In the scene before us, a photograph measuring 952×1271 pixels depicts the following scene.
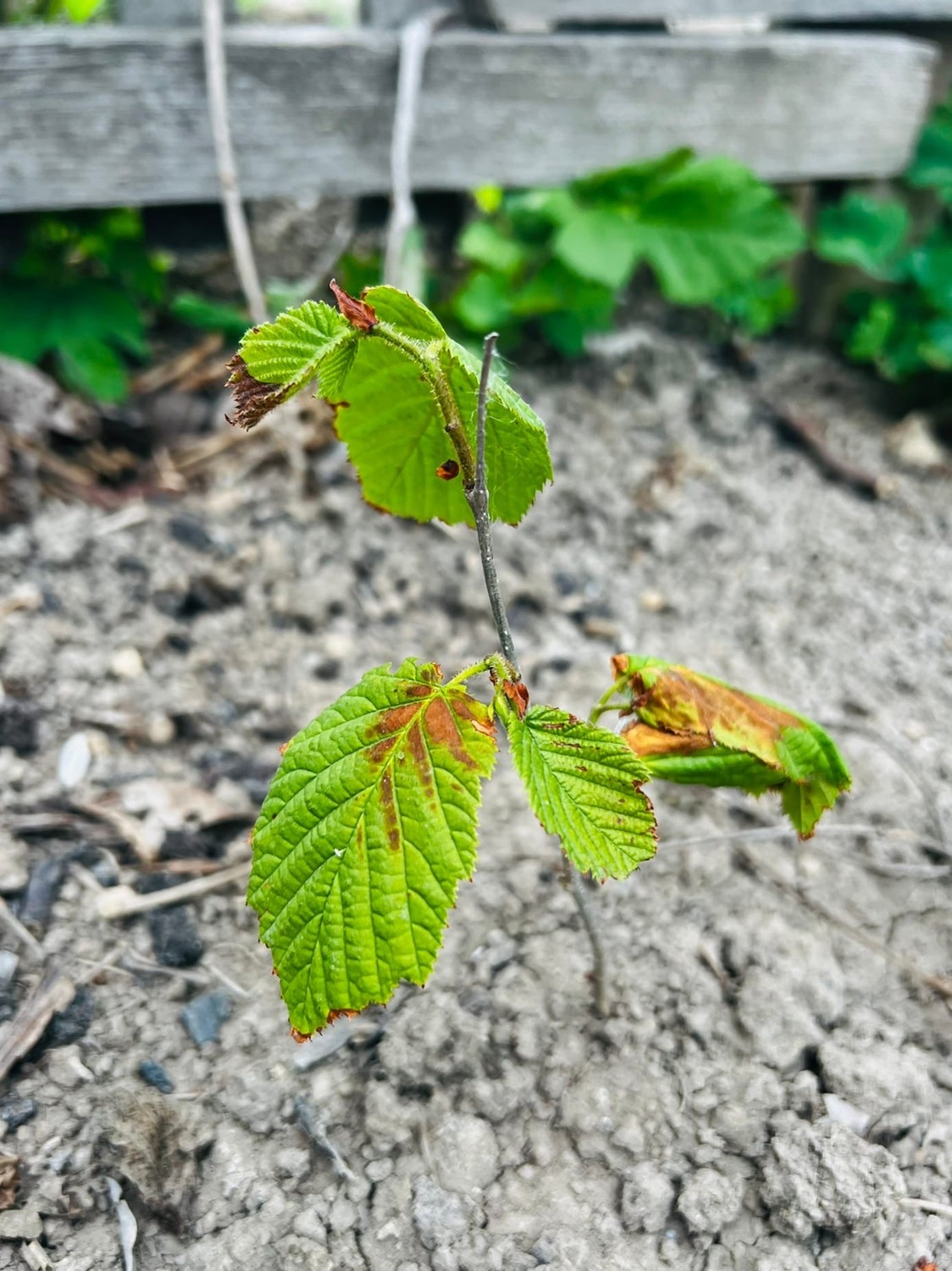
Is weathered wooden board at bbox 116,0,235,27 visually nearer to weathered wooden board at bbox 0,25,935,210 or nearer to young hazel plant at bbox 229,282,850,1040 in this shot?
weathered wooden board at bbox 0,25,935,210

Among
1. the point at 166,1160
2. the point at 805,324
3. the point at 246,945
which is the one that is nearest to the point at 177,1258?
the point at 166,1160

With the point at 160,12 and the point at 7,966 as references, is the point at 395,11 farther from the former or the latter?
the point at 7,966

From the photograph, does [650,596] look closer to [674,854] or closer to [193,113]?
[674,854]

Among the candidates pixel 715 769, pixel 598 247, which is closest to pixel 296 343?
pixel 715 769

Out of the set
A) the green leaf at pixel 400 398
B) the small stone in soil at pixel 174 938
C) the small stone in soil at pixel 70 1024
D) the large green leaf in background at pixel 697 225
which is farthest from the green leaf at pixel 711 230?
the small stone in soil at pixel 70 1024

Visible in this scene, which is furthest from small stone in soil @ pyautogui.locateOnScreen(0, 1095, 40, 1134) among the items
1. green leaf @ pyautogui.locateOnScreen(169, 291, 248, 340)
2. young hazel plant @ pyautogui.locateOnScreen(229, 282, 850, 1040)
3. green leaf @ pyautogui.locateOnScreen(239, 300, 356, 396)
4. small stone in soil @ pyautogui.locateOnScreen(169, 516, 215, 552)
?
green leaf @ pyautogui.locateOnScreen(169, 291, 248, 340)

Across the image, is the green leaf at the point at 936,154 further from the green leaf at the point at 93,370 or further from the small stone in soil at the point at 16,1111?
the small stone in soil at the point at 16,1111

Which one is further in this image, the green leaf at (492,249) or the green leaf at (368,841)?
the green leaf at (492,249)

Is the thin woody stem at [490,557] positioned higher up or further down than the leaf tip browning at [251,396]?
further down
